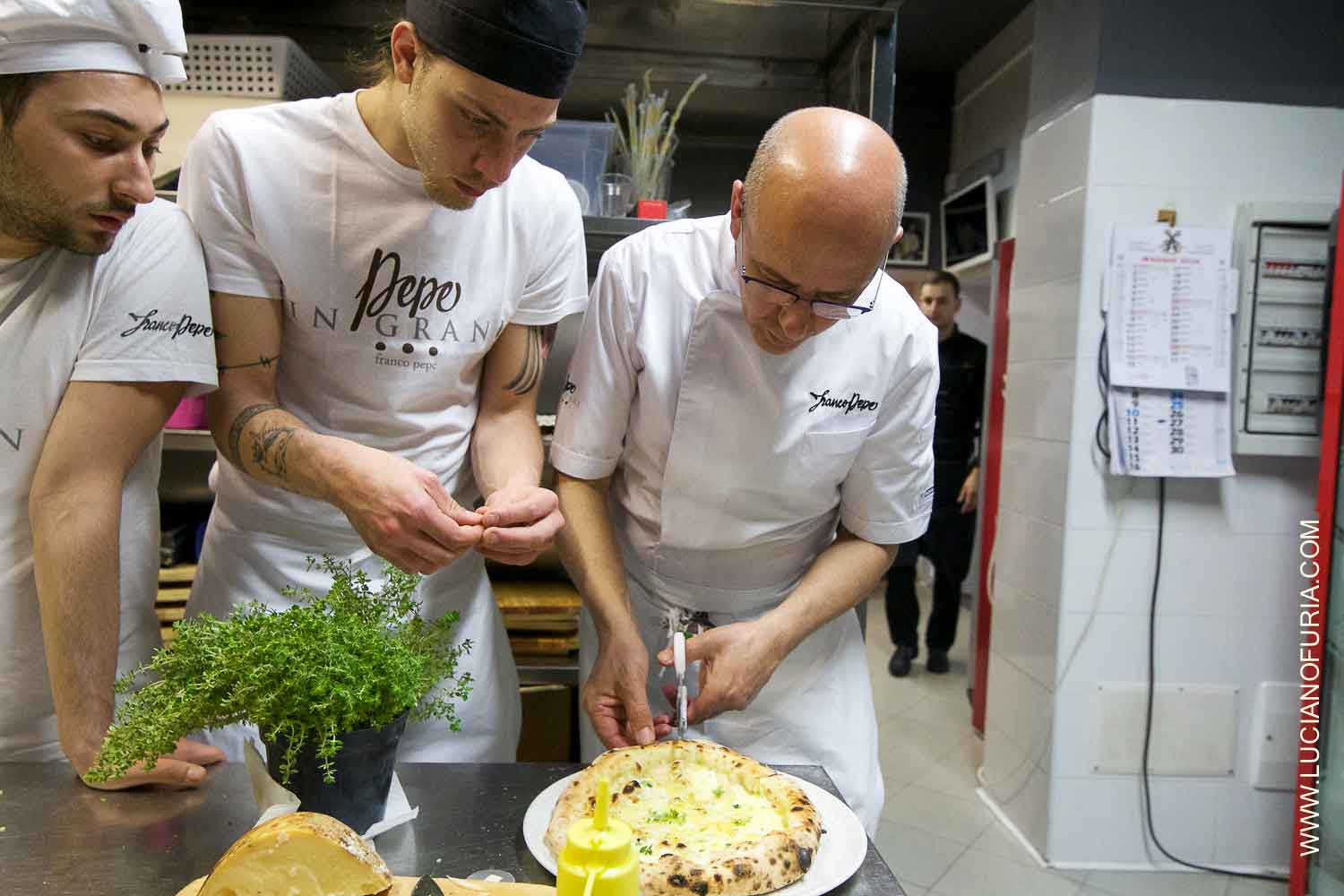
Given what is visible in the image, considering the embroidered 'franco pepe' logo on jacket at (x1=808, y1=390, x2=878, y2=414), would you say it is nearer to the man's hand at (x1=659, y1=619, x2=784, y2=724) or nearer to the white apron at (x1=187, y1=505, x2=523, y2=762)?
the man's hand at (x1=659, y1=619, x2=784, y2=724)

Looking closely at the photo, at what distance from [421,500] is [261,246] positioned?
489 millimetres

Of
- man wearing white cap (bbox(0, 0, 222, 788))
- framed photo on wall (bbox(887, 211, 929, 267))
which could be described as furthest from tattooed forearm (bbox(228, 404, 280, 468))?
framed photo on wall (bbox(887, 211, 929, 267))

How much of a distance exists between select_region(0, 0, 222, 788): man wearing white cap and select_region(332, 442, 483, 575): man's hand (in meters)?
0.26

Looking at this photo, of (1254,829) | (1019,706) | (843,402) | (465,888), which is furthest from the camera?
(1019,706)

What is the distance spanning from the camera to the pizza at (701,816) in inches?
37.8

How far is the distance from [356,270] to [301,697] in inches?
27.9

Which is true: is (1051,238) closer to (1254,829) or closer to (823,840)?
(1254,829)

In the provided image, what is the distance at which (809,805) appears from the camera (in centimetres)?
109

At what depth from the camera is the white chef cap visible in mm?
1080

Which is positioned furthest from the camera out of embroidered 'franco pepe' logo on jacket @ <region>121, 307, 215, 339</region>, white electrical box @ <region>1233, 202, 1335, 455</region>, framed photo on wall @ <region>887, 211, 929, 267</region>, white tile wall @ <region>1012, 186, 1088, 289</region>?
framed photo on wall @ <region>887, 211, 929, 267</region>

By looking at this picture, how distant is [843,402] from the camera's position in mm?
1553

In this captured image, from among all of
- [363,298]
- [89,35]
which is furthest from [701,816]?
[89,35]

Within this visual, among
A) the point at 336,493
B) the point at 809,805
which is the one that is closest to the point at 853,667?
the point at 809,805

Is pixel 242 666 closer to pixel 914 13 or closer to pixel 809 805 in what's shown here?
pixel 809 805
